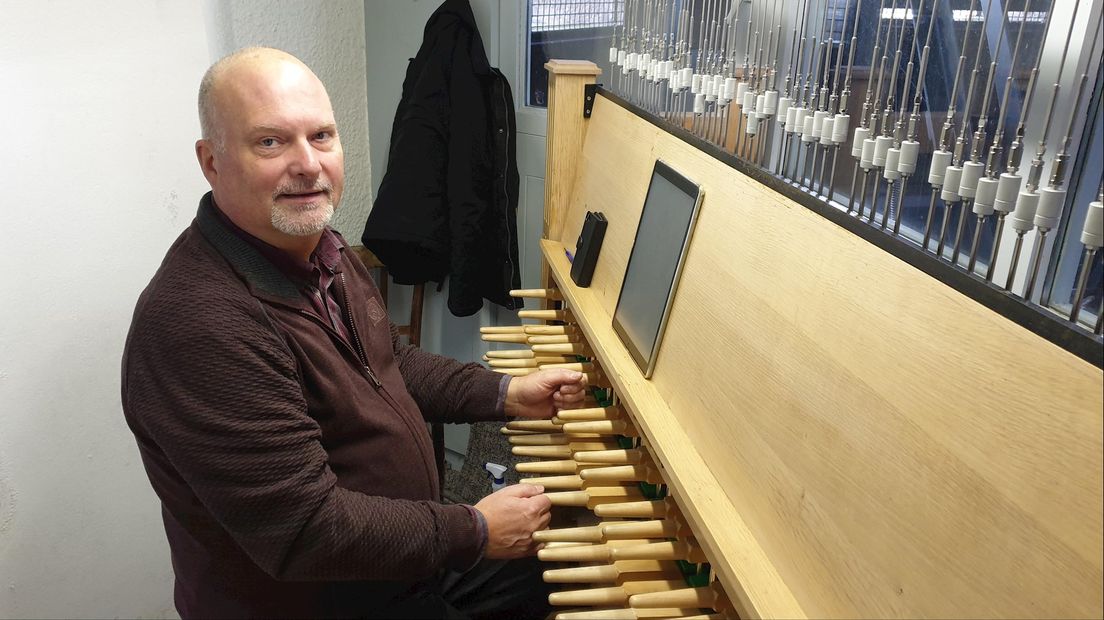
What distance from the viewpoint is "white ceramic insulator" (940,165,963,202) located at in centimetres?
77

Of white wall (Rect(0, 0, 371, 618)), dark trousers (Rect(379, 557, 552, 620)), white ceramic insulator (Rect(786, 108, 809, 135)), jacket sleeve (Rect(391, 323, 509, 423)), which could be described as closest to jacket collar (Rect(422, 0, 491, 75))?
white wall (Rect(0, 0, 371, 618))

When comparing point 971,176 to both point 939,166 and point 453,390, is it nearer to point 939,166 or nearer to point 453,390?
point 939,166

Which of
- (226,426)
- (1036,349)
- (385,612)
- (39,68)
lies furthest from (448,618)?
(39,68)

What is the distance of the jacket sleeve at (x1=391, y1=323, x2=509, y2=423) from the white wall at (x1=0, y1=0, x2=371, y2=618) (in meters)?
0.83

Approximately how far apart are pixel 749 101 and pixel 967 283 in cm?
60

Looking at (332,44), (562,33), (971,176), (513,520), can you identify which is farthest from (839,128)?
(332,44)

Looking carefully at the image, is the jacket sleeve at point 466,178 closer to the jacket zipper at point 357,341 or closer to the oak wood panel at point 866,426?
the jacket zipper at point 357,341

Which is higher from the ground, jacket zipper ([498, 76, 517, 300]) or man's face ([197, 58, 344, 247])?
man's face ([197, 58, 344, 247])

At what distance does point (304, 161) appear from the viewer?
1.33 m

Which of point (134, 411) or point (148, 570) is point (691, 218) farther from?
point (148, 570)

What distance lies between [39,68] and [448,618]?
1445 millimetres

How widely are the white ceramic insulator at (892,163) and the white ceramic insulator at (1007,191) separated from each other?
0.16m

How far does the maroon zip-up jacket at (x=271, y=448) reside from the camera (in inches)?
45.2

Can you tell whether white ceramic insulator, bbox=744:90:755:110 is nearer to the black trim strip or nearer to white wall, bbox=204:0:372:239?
the black trim strip
